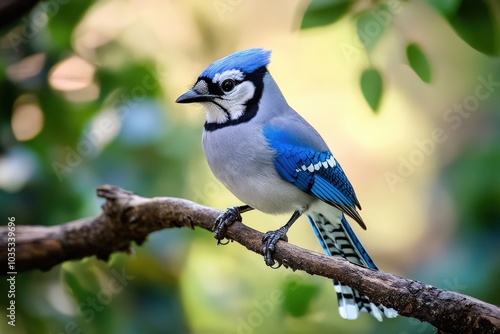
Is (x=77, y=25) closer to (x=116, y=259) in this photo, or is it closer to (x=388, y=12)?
(x=116, y=259)

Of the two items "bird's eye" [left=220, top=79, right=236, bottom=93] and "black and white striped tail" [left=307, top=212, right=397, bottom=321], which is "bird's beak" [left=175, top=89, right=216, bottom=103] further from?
"black and white striped tail" [left=307, top=212, right=397, bottom=321]

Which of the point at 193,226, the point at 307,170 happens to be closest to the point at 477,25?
the point at 307,170

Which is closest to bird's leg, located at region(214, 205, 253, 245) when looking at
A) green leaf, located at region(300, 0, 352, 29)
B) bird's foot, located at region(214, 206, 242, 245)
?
bird's foot, located at region(214, 206, 242, 245)

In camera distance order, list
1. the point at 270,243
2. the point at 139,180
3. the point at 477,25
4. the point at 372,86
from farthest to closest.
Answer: the point at 139,180 < the point at 270,243 < the point at 372,86 < the point at 477,25

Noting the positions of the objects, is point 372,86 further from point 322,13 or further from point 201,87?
point 201,87

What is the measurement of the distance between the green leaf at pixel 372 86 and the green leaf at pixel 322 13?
0.26 metres

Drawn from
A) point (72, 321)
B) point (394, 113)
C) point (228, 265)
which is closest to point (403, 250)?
point (394, 113)

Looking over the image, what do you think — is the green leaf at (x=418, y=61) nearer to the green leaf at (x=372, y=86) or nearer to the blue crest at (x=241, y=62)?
the green leaf at (x=372, y=86)

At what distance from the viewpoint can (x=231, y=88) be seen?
10.1 ft

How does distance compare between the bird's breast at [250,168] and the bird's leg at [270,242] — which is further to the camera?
the bird's breast at [250,168]

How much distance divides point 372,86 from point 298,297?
0.97 meters

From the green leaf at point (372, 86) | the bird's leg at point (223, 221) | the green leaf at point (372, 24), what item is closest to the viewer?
the green leaf at point (372, 24)

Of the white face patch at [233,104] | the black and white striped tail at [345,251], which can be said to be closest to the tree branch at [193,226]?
the white face patch at [233,104]

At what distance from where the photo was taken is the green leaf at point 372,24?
8.02 feet
